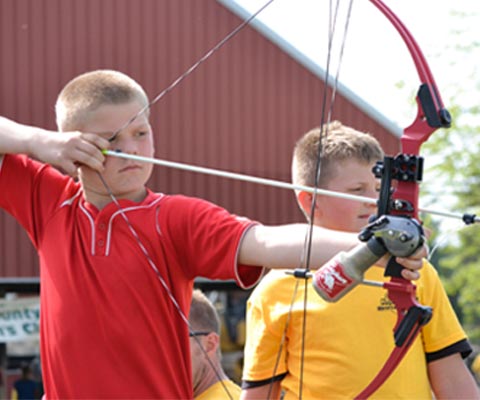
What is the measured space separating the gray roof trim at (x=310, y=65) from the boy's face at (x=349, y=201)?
5709 millimetres

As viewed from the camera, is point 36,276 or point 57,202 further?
point 36,276

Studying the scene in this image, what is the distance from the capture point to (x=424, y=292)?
2203 millimetres

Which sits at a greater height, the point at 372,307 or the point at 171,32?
the point at 171,32

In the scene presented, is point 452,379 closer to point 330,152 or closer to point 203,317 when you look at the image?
point 330,152

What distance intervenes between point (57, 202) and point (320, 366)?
703mm

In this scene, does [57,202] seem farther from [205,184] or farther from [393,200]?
[205,184]

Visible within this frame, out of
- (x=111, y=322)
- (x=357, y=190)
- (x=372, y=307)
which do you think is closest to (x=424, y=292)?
(x=372, y=307)

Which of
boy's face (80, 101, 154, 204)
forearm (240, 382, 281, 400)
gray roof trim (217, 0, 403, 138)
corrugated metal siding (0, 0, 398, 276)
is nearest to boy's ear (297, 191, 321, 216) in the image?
forearm (240, 382, 281, 400)

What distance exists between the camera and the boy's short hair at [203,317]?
276cm

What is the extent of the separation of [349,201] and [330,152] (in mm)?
154

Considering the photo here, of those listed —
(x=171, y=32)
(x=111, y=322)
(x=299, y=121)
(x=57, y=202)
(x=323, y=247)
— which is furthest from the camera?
(x=299, y=121)

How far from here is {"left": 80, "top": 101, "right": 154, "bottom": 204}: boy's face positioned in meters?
1.93

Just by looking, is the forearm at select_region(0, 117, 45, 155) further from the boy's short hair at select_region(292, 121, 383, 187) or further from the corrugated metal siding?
the corrugated metal siding

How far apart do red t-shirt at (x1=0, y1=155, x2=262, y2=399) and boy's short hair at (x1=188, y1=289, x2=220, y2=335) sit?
82 centimetres
